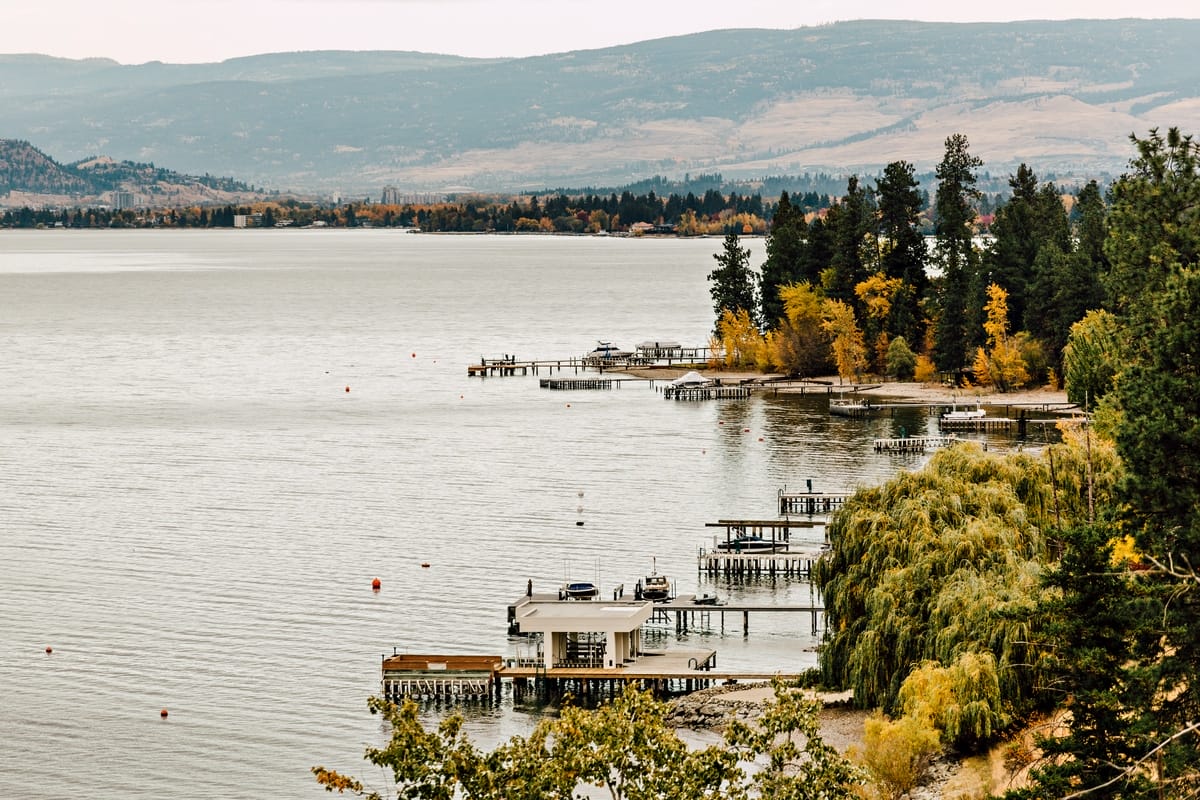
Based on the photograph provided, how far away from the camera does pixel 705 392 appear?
147250 millimetres

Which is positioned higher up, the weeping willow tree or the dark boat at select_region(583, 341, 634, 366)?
the dark boat at select_region(583, 341, 634, 366)

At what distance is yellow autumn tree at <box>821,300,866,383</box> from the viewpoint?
14700 cm

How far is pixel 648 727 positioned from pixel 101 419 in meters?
108

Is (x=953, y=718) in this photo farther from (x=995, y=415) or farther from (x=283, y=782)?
(x=995, y=415)

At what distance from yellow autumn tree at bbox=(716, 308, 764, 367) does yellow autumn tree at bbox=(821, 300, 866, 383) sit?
11.8m

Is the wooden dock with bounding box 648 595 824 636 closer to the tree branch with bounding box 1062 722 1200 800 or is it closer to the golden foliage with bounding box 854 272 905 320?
the tree branch with bounding box 1062 722 1200 800

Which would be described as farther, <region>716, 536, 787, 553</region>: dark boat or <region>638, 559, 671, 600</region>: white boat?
<region>716, 536, 787, 553</region>: dark boat

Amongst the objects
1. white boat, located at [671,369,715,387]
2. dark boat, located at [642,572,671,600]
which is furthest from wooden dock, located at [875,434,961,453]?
dark boat, located at [642,572,671,600]

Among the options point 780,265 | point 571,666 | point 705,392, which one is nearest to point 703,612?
point 571,666

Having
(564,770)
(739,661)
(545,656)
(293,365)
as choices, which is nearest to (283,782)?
(545,656)

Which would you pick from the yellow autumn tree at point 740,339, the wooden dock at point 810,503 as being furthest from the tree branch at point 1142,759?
the yellow autumn tree at point 740,339

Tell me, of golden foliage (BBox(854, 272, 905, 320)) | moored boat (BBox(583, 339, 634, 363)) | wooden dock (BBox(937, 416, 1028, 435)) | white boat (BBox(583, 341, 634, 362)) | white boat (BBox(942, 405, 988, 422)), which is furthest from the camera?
white boat (BBox(583, 341, 634, 362))

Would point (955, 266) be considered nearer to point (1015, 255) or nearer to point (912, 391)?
point (1015, 255)

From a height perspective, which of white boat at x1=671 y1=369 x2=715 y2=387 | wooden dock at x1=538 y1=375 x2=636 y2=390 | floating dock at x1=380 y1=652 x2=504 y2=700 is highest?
white boat at x1=671 y1=369 x2=715 y2=387
